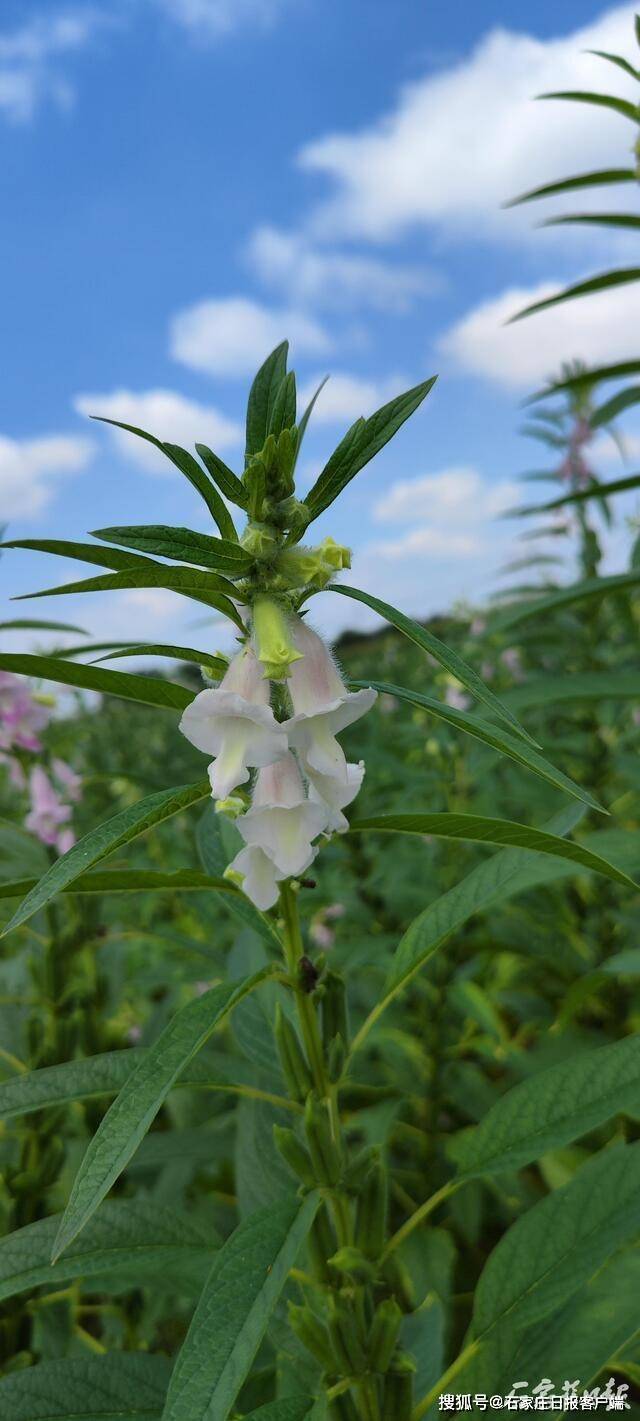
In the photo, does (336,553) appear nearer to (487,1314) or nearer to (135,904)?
(487,1314)

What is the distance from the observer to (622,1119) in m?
2.66

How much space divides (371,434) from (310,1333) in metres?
1.03

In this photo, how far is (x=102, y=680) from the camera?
96cm

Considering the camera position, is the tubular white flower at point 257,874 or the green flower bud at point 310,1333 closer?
the tubular white flower at point 257,874

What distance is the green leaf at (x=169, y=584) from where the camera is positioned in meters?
0.84

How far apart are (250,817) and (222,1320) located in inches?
18.7

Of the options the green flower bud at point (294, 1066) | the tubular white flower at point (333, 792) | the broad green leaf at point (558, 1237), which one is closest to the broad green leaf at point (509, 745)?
the tubular white flower at point (333, 792)

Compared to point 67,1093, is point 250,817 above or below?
above

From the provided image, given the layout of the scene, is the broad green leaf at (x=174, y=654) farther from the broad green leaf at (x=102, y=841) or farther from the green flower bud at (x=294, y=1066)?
the green flower bud at (x=294, y=1066)

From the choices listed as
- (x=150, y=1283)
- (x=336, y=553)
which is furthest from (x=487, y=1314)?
(x=336, y=553)

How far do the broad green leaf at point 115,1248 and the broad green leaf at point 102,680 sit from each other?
0.64m

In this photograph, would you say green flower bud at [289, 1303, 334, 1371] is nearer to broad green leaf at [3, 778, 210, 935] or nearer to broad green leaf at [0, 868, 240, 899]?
broad green leaf at [0, 868, 240, 899]

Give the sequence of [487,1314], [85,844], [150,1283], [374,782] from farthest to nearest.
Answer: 1. [374,782]
2. [150,1283]
3. [487,1314]
4. [85,844]

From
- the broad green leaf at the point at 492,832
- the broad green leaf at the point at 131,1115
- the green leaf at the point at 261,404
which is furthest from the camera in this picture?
the green leaf at the point at 261,404
